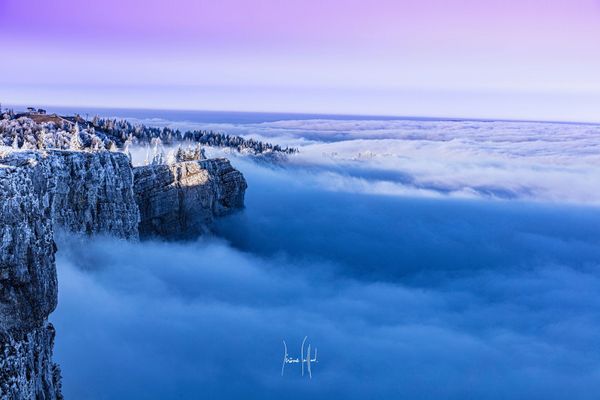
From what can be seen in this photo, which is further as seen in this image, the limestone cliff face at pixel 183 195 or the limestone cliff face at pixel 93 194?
the limestone cliff face at pixel 183 195

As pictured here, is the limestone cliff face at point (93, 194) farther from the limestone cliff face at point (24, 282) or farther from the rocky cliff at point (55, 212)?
the limestone cliff face at point (24, 282)

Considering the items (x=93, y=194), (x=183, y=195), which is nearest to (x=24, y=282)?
(x=93, y=194)

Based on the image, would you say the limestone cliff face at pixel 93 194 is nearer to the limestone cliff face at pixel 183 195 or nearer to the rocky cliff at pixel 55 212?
the rocky cliff at pixel 55 212

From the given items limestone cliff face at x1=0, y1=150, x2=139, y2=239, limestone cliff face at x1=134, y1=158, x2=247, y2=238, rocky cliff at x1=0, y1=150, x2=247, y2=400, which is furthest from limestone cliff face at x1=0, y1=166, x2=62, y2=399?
limestone cliff face at x1=134, y1=158, x2=247, y2=238

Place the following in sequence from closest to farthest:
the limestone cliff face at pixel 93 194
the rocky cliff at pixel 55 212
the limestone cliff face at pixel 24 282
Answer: the limestone cliff face at pixel 24 282 → the rocky cliff at pixel 55 212 → the limestone cliff face at pixel 93 194

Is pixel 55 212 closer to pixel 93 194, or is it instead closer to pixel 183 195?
pixel 93 194

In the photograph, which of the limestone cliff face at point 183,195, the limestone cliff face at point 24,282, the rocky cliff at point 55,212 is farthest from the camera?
the limestone cliff face at point 183,195

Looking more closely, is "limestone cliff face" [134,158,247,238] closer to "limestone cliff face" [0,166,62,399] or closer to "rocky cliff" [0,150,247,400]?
"rocky cliff" [0,150,247,400]

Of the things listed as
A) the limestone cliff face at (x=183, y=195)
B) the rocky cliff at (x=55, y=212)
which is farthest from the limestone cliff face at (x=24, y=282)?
the limestone cliff face at (x=183, y=195)
